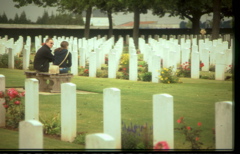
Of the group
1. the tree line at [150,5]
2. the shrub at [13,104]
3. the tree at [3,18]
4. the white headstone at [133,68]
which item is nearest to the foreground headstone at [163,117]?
the shrub at [13,104]

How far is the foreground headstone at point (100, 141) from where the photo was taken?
4500 mm

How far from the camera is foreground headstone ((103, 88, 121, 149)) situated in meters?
6.90

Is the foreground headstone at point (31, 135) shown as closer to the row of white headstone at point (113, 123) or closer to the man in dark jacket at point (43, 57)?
the row of white headstone at point (113, 123)

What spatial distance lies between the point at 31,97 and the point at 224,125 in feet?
10.9

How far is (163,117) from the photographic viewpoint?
A: 6.45m

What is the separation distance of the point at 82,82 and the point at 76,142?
27.2ft

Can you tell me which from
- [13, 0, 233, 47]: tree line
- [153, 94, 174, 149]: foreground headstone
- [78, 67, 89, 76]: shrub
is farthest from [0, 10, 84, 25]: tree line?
[153, 94, 174, 149]: foreground headstone

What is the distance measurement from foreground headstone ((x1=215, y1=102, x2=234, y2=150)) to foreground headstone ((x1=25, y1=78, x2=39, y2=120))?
10.1 feet

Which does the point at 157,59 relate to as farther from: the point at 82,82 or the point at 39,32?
the point at 39,32

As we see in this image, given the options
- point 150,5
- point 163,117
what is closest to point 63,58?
point 163,117

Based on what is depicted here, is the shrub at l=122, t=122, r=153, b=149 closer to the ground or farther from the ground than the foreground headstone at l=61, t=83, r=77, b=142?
closer to the ground

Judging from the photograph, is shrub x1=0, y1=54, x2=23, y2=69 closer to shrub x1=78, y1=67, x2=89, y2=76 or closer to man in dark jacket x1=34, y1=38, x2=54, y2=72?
shrub x1=78, y1=67, x2=89, y2=76

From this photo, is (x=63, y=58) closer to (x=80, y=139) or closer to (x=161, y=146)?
(x=80, y=139)

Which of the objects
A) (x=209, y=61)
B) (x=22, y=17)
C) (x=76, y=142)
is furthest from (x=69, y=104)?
(x=22, y=17)
